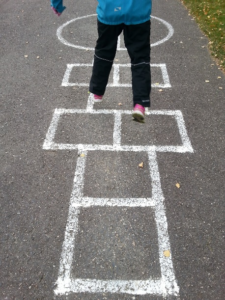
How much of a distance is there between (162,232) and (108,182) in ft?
2.41

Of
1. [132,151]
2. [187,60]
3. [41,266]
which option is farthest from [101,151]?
[187,60]

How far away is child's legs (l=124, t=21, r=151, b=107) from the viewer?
327 centimetres

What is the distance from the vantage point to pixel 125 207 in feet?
8.89

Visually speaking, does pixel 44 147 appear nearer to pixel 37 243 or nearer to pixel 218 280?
pixel 37 243

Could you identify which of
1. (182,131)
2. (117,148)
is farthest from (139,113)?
(182,131)

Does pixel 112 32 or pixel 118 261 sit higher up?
pixel 112 32

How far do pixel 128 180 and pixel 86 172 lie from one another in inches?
17.1

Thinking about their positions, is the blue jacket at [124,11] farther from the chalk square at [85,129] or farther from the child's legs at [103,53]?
the chalk square at [85,129]

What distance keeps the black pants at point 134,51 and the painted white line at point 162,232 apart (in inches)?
30.3

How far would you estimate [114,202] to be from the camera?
2758 mm

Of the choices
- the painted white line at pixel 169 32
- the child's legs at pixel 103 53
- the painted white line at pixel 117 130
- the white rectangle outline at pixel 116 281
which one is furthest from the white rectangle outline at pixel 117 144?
the painted white line at pixel 169 32

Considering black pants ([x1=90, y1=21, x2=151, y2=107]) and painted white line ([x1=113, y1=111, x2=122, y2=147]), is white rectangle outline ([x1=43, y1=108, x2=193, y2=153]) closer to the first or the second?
painted white line ([x1=113, y1=111, x2=122, y2=147])

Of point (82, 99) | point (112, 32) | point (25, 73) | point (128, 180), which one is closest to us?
point (128, 180)

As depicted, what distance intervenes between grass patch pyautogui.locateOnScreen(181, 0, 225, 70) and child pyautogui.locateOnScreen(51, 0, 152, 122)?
80.8 inches
